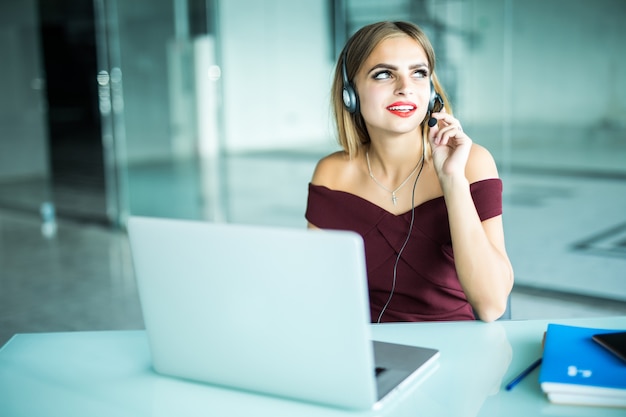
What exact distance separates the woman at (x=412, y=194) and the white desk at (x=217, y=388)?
0.23 metres

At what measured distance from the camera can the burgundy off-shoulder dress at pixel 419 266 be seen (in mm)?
1866

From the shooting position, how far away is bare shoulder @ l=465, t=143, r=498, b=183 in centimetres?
185

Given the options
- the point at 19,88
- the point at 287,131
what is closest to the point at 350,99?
the point at 287,131

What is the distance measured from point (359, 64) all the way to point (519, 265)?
2885 mm

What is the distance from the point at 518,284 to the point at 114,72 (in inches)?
149

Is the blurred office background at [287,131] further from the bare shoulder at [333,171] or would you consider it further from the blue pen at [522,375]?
the blue pen at [522,375]

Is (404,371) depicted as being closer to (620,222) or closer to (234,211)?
(620,222)

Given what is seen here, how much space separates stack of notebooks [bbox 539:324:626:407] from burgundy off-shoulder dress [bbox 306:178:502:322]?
1.76 feet

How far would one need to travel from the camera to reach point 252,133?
557 centimetres

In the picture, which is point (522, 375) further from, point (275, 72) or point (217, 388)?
point (275, 72)

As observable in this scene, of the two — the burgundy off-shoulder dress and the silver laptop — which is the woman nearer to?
the burgundy off-shoulder dress

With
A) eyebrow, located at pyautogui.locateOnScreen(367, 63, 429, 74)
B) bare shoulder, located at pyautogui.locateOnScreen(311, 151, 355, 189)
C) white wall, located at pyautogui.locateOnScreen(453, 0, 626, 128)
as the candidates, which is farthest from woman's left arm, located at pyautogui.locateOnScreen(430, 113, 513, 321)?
white wall, located at pyautogui.locateOnScreen(453, 0, 626, 128)

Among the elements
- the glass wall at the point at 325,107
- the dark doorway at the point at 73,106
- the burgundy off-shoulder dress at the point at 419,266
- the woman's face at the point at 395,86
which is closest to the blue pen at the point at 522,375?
the burgundy off-shoulder dress at the point at 419,266

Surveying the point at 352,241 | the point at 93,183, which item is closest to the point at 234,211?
the point at 93,183
